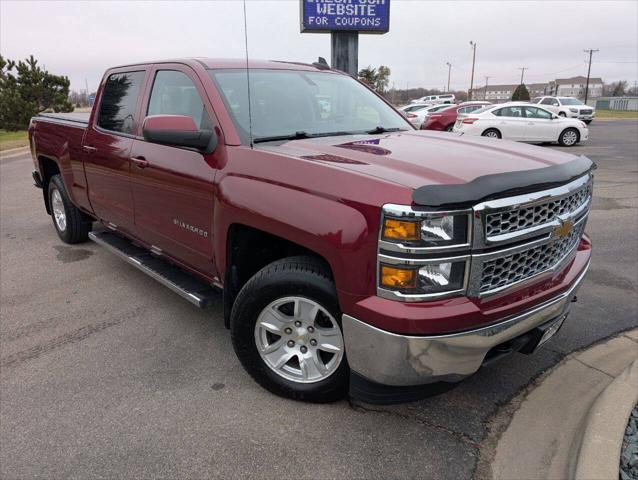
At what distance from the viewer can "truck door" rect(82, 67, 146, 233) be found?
4086mm

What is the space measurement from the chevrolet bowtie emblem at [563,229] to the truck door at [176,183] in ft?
6.38

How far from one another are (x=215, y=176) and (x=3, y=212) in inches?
263

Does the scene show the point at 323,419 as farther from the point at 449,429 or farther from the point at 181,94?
the point at 181,94

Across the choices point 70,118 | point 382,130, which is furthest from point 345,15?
point 382,130

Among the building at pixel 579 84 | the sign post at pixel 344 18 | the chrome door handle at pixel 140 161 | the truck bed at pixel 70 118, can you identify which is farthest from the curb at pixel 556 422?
the building at pixel 579 84

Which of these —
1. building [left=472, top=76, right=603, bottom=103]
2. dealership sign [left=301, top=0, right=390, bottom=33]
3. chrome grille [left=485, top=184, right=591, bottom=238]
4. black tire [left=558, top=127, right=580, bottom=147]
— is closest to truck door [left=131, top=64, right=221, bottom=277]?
chrome grille [left=485, top=184, right=591, bottom=238]

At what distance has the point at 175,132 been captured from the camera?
9.64 ft

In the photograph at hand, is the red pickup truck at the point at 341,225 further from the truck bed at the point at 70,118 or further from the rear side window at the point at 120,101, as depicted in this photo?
→ the truck bed at the point at 70,118

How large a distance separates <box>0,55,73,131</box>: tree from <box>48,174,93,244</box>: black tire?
2001cm

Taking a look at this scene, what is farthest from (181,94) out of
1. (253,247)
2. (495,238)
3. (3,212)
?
(3,212)

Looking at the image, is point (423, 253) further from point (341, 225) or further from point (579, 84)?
point (579, 84)

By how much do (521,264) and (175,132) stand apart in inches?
80.1

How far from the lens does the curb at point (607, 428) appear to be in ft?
7.44

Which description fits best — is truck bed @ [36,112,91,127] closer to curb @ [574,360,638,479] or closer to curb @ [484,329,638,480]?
curb @ [484,329,638,480]
